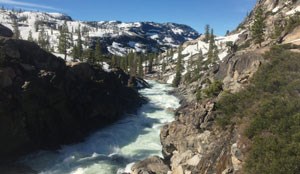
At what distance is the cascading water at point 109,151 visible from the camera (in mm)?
47531

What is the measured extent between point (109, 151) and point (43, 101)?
13.9 meters

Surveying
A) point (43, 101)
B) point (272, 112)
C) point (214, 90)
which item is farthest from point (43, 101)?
point (272, 112)

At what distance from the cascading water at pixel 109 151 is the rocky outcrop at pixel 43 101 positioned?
2.83 meters

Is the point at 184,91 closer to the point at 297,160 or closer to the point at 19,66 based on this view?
the point at 19,66

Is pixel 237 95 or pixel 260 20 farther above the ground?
pixel 260 20

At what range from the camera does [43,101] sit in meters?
57.3

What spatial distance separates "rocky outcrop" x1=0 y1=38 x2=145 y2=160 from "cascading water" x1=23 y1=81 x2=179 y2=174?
9.29 feet

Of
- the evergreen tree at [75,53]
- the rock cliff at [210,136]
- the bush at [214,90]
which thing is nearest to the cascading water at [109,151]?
the rock cliff at [210,136]

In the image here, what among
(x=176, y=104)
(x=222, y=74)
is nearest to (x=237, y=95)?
(x=222, y=74)

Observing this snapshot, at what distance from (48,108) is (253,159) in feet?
132

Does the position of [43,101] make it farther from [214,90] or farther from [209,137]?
[209,137]

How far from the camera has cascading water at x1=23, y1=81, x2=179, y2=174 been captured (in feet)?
156

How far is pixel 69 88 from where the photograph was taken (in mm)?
64688

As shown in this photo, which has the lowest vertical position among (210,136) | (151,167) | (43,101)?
(151,167)
